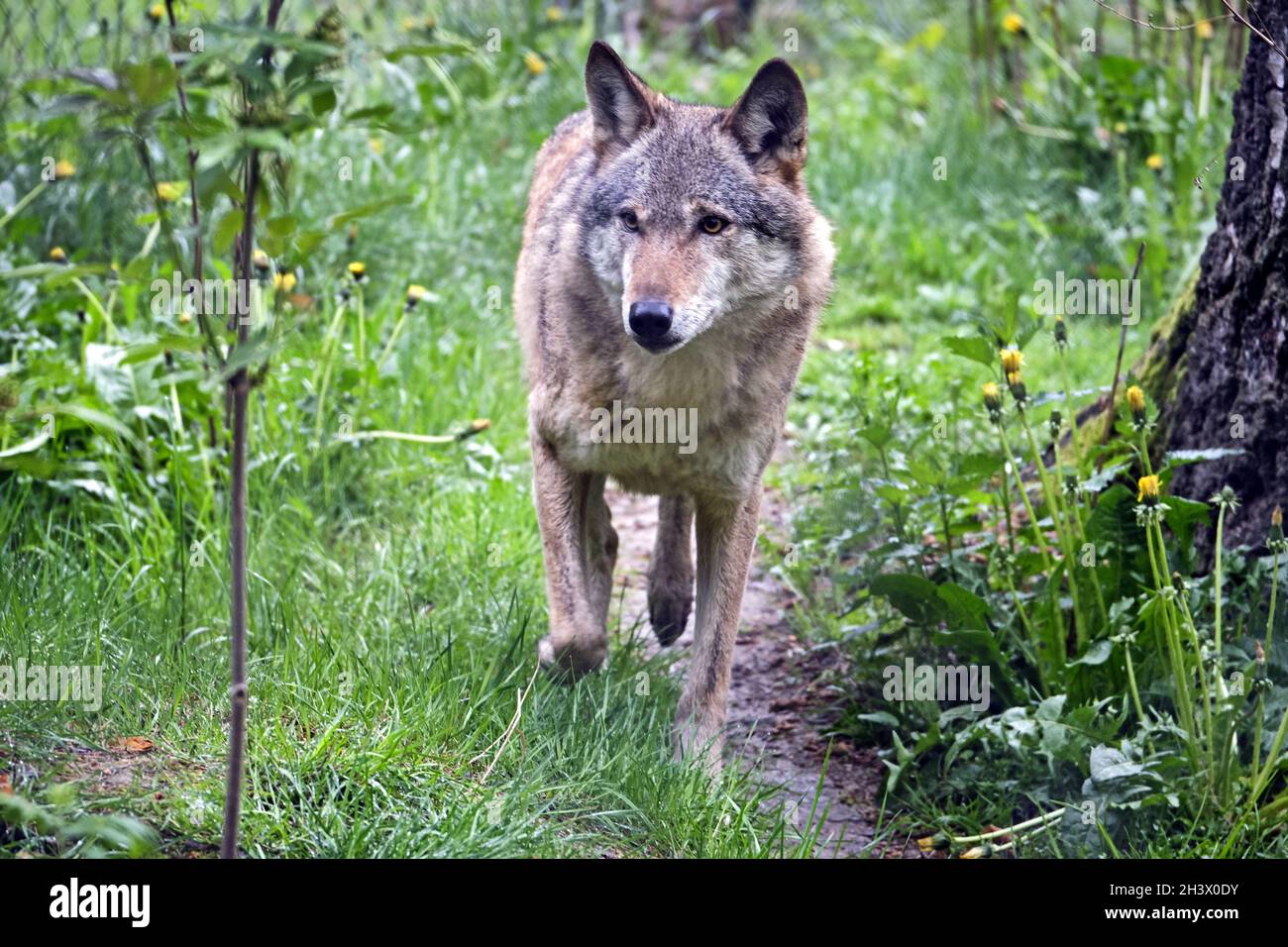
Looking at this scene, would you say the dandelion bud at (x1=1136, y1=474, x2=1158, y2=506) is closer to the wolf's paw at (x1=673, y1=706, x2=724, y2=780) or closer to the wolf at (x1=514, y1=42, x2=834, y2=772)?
the wolf at (x1=514, y1=42, x2=834, y2=772)

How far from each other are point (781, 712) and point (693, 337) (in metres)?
1.60

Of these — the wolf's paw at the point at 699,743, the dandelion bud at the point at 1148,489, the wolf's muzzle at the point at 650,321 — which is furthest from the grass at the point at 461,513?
the wolf's muzzle at the point at 650,321

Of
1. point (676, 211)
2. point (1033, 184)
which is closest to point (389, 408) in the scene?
point (676, 211)

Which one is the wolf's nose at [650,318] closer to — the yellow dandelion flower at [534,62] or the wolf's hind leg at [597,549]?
the wolf's hind leg at [597,549]

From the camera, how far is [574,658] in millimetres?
4191

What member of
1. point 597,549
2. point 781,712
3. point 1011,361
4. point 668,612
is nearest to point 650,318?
point 1011,361

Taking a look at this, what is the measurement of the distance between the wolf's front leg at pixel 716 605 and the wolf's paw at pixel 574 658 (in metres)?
0.35

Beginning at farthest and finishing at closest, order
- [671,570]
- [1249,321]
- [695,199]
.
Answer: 1. [671,570]
2. [1249,321]
3. [695,199]

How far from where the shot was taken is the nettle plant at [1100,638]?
11.8ft

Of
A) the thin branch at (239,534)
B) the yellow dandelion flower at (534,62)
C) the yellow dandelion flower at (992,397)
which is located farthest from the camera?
the yellow dandelion flower at (534,62)

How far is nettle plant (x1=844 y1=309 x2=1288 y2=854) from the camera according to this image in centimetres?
360

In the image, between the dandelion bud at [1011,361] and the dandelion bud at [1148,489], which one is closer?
the dandelion bud at [1148,489]

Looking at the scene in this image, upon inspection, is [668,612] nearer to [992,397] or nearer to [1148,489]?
[992,397]

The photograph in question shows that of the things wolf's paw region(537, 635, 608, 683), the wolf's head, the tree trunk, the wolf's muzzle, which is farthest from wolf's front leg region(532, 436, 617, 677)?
the tree trunk
